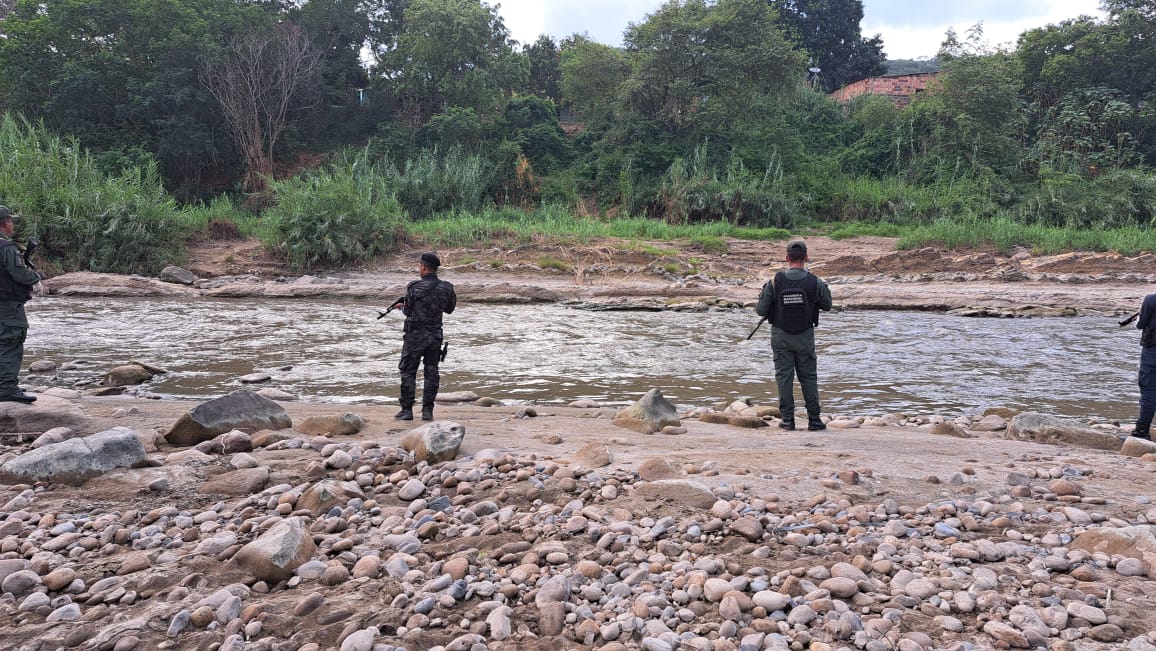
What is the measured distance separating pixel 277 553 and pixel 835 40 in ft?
150

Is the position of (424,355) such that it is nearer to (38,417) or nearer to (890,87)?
(38,417)

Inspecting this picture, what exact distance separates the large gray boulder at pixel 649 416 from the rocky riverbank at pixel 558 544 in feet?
2.00

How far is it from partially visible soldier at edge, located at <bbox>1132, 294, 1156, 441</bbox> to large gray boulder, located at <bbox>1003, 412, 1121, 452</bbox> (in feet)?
2.33

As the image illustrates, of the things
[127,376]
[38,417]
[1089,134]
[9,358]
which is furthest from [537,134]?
[38,417]

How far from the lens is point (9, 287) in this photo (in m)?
6.14

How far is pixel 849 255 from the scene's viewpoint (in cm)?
1959

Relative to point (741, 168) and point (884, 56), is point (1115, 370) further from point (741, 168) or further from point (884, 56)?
point (884, 56)

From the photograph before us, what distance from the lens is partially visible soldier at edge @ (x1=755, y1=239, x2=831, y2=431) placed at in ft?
20.6

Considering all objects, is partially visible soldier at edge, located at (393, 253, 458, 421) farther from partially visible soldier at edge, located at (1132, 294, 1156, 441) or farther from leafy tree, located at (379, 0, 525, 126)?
leafy tree, located at (379, 0, 525, 126)

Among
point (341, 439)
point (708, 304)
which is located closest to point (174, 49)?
point (708, 304)

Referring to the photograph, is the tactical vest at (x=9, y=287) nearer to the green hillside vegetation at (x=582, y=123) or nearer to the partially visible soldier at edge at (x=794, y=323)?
the partially visible soldier at edge at (x=794, y=323)

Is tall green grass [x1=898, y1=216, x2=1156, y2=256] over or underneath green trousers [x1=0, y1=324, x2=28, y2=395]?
over

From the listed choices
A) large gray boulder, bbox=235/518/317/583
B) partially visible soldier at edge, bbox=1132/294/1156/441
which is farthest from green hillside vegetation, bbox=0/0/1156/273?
large gray boulder, bbox=235/518/317/583

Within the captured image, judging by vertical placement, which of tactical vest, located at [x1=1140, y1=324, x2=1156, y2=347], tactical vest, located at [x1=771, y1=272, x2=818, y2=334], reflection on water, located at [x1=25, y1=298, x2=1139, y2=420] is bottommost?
reflection on water, located at [x1=25, y1=298, x2=1139, y2=420]
